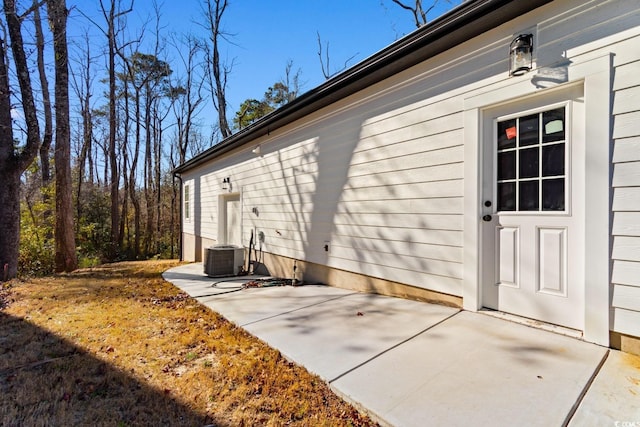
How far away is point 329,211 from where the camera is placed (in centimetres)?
502

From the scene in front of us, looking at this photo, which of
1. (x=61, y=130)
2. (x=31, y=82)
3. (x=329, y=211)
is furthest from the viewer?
(x=61, y=130)

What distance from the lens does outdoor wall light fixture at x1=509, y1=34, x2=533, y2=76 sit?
2711 millimetres

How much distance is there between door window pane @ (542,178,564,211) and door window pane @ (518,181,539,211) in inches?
2.3

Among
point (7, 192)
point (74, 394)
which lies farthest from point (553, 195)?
point (7, 192)

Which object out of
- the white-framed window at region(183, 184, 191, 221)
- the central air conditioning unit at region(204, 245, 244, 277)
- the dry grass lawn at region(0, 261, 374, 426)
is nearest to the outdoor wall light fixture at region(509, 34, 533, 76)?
the dry grass lawn at region(0, 261, 374, 426)

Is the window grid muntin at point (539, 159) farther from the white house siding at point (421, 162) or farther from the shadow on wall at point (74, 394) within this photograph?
the shadow on wall at point (74, 394)

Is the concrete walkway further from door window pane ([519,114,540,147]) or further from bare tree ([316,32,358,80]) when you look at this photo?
bare tree ([316,32,358,80])

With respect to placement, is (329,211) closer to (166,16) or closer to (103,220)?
(103,220)

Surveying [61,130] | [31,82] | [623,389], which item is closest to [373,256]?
[623,389]

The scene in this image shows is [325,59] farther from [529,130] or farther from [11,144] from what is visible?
[529,130]

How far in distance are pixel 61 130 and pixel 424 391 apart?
10.2m

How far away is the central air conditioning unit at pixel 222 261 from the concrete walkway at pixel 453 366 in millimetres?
3266

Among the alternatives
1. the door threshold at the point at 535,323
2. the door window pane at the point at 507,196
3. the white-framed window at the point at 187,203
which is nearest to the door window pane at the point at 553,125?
the door window pane at the point at 507,196

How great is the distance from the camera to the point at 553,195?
2625 millimetres
